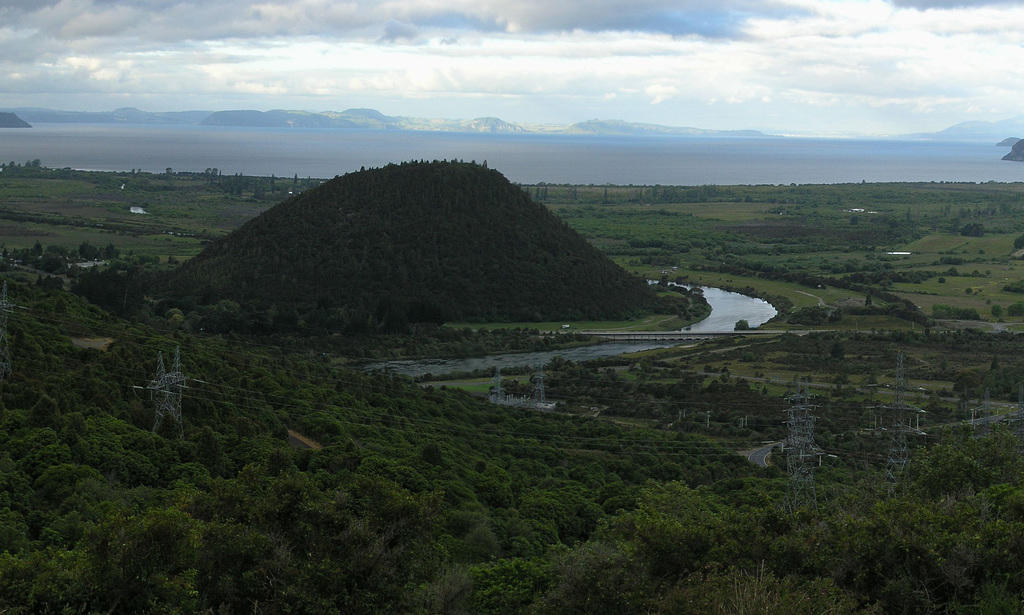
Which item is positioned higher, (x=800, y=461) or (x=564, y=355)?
(x=800, y=461)

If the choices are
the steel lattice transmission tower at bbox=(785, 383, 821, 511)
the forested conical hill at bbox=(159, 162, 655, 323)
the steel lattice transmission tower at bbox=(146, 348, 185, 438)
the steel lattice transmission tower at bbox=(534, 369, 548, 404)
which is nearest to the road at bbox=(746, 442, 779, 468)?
the steel lattice transmission tower at bbox=(785, 383, 821, 511)

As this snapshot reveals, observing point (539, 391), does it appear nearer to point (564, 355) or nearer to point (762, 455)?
point (762, 455)

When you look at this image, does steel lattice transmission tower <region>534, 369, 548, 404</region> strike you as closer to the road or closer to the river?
the river

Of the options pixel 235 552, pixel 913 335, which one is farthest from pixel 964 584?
pixel 913 335

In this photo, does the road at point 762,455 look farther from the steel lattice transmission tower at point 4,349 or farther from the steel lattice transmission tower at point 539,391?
the steel lattice transmission tower at point 4,349

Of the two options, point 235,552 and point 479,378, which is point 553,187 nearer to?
point 479,378

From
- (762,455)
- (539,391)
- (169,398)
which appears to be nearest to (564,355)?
(539,391)

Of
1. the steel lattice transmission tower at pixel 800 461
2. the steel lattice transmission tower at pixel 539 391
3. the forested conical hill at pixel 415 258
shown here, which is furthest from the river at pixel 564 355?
the steel lattice transmission tower at pixel 800 461
